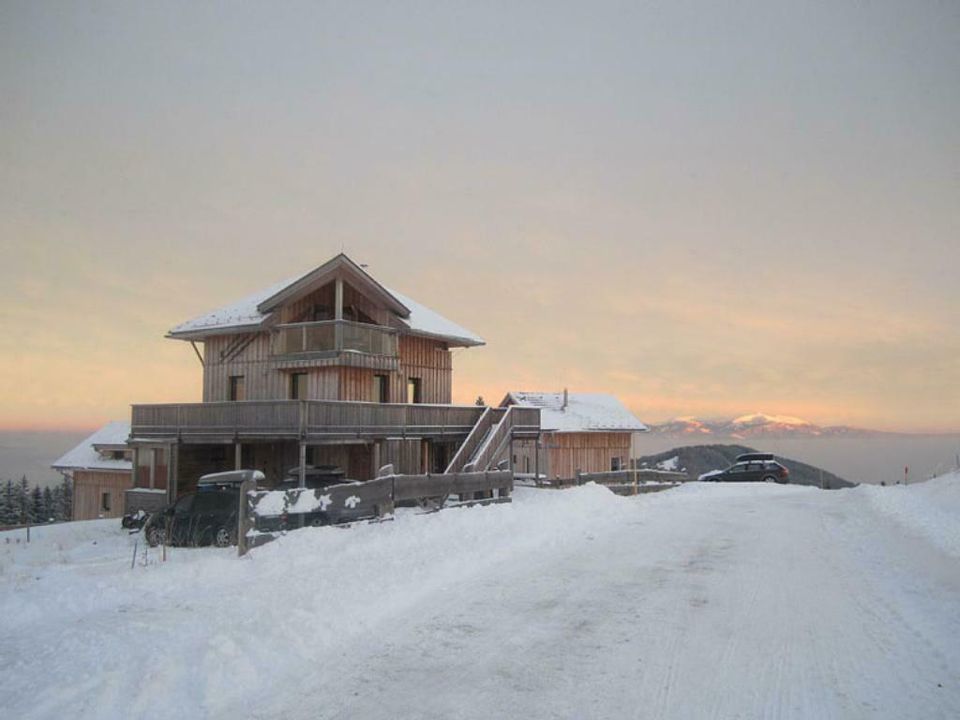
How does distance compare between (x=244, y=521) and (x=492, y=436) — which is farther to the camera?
→ (x=492, y=436)

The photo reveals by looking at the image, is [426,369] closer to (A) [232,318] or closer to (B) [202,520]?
(A) [232,318]

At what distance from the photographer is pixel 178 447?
27.5 metres

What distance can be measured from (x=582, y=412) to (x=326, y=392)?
25418mm

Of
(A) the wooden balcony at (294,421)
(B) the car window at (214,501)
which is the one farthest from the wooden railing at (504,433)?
(B) the car window at (214,501)

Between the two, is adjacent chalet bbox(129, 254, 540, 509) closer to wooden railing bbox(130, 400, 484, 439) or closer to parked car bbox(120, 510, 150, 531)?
wooden railing bbox(130, 400, 484, 439)

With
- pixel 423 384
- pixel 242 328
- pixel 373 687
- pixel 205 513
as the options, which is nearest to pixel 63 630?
pixel 373 687

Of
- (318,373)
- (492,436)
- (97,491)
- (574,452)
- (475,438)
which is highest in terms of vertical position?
(318,373)

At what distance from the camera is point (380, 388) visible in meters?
31.4

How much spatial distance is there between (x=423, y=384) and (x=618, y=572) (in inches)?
842

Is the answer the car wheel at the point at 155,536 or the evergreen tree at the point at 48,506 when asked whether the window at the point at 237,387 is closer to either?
the car wheel at the point at 155,536

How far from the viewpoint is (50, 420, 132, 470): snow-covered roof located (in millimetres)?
41844

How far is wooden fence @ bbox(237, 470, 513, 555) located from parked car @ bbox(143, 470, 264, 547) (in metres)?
3.87

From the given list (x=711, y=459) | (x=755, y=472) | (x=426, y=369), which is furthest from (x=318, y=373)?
(x=711, y=459)

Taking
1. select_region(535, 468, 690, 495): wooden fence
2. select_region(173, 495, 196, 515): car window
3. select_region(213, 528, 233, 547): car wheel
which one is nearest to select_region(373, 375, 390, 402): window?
select_region(535, 468, 690, 495): wooden fence
